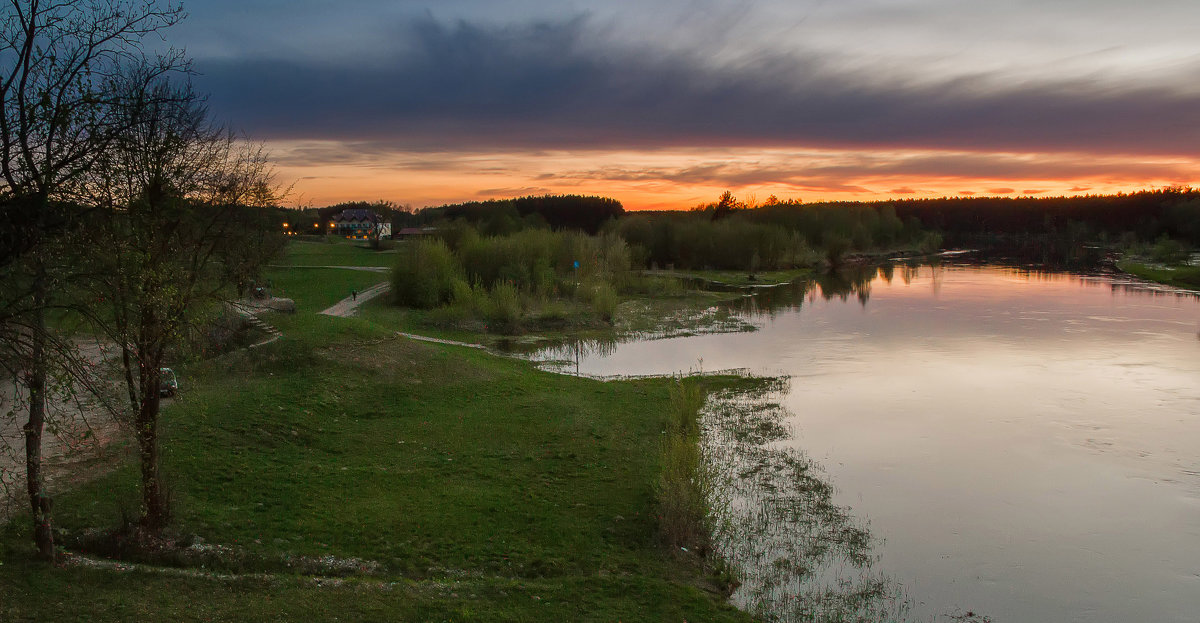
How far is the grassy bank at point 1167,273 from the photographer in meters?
52.9

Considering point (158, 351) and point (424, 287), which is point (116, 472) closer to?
point (158, 351)

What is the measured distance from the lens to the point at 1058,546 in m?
12.4

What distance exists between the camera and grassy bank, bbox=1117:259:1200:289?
52.9 meters

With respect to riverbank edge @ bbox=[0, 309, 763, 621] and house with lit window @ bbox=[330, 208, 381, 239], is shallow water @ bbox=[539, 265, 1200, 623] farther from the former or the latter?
house with lit window @ bbox=[330, 208, 381, 239]

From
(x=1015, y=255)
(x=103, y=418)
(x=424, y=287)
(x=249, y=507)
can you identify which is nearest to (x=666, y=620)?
(x=249, y=507)

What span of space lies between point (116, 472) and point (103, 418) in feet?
12.5

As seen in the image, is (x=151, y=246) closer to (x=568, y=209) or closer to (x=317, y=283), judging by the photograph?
(x=317, y=283)

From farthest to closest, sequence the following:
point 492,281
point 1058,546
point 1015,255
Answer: point 1015,255
point 492,281
point 1058,546

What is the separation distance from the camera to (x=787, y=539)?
489 inches

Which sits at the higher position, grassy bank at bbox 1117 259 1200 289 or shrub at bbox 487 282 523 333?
grassy bank at bbox 1117 259 1200 289

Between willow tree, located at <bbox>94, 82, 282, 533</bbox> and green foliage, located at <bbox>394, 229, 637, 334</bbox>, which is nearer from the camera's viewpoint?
willow tree, located at <bbox>94, 82, 282, 533</bbox>

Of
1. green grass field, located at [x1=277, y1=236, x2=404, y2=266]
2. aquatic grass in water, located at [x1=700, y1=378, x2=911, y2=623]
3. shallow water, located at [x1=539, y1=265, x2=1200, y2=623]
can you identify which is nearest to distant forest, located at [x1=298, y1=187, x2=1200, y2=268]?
green grass field, located at [x1=277, y1=236, x2=404, y2=266]

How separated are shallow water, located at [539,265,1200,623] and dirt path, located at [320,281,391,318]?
1119 cm

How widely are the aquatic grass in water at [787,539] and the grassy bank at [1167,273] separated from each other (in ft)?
165
